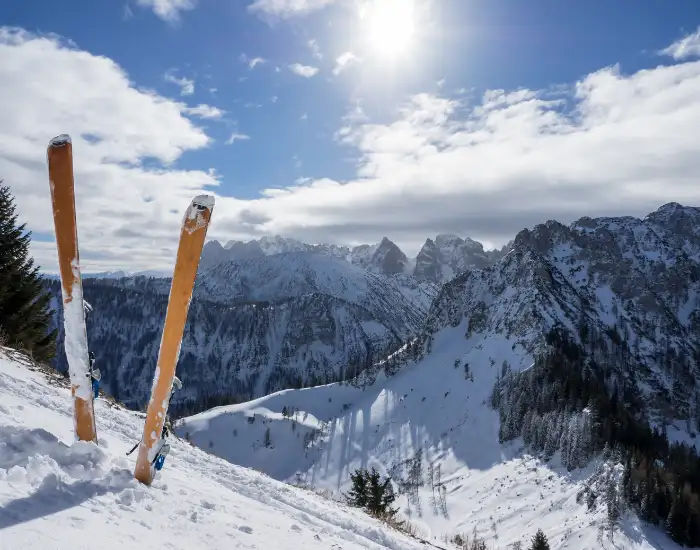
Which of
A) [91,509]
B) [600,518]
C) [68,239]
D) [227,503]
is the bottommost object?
[600,518]

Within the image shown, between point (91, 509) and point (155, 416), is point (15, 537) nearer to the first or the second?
point (91, 509)

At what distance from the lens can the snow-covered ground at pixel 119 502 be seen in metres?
6.49

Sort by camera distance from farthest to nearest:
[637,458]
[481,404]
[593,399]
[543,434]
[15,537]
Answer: [481,404] → [593,399] → [543,434] → [637,458] → [15,537]

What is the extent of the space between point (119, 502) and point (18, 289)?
27.1 metres

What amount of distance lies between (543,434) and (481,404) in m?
39.5

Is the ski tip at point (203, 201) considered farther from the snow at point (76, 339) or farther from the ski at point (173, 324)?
the snow at point (76, 339)

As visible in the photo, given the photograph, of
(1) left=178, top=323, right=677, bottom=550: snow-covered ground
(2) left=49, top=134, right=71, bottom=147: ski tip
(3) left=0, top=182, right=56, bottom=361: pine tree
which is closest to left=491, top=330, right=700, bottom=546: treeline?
(1) left=178, top=323, right=677, bottom=550: snow-covered ground

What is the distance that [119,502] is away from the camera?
7.95 metres

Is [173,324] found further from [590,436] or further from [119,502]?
[590,436]

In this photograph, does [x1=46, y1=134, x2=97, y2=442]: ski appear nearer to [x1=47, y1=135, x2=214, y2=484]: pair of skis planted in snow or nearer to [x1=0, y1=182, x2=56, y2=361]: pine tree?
[x1=47, y1=135, x2=214, y2=484]: pair of skis planted in snow

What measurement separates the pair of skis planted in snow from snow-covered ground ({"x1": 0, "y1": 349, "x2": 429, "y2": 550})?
2.23 ft

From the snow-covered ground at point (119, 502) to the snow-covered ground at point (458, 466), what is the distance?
4942 centimetres

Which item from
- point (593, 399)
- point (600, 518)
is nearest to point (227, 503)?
point (600, 518)

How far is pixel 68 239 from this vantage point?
9.35m
